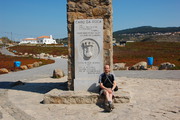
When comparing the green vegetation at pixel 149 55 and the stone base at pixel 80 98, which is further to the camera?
the green vegetation at pixel 149 55

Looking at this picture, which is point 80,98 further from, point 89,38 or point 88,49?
point 89,38

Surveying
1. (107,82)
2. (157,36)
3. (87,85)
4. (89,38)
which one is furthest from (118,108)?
(157,36)

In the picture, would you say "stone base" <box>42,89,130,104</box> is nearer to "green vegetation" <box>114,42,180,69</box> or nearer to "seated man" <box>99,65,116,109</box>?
"seated man" <box>99,65,116,109</box>

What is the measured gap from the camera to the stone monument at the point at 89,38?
677 cm

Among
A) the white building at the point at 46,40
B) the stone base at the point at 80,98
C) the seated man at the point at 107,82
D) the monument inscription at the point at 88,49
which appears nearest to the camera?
the seated man at the point at 107,82

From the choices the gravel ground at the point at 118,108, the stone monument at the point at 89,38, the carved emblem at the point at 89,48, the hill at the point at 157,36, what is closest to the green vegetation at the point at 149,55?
the gravel ground at the point at 118,108

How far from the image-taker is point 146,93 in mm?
7504

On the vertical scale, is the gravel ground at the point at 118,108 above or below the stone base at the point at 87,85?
below

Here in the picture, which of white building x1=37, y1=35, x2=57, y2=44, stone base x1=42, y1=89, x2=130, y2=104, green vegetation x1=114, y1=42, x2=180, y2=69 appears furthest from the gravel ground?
white building x1=37, y1=35, x2=57, y2=44

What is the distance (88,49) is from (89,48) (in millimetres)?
44

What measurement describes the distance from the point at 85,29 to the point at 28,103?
2783 millimetres

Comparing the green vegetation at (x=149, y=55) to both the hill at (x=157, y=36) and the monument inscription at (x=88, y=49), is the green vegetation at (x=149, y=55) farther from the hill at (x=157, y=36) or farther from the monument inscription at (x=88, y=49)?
the hill at (x=157, y=36)

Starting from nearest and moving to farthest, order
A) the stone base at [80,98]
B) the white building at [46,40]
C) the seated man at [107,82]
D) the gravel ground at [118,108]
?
the gravel ground at [118,108]
the seated man at [107,82]
the stone base at [80,98]
the white building at [46,40]

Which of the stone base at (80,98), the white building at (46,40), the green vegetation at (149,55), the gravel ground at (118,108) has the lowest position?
the gravel ground at (118,108)
